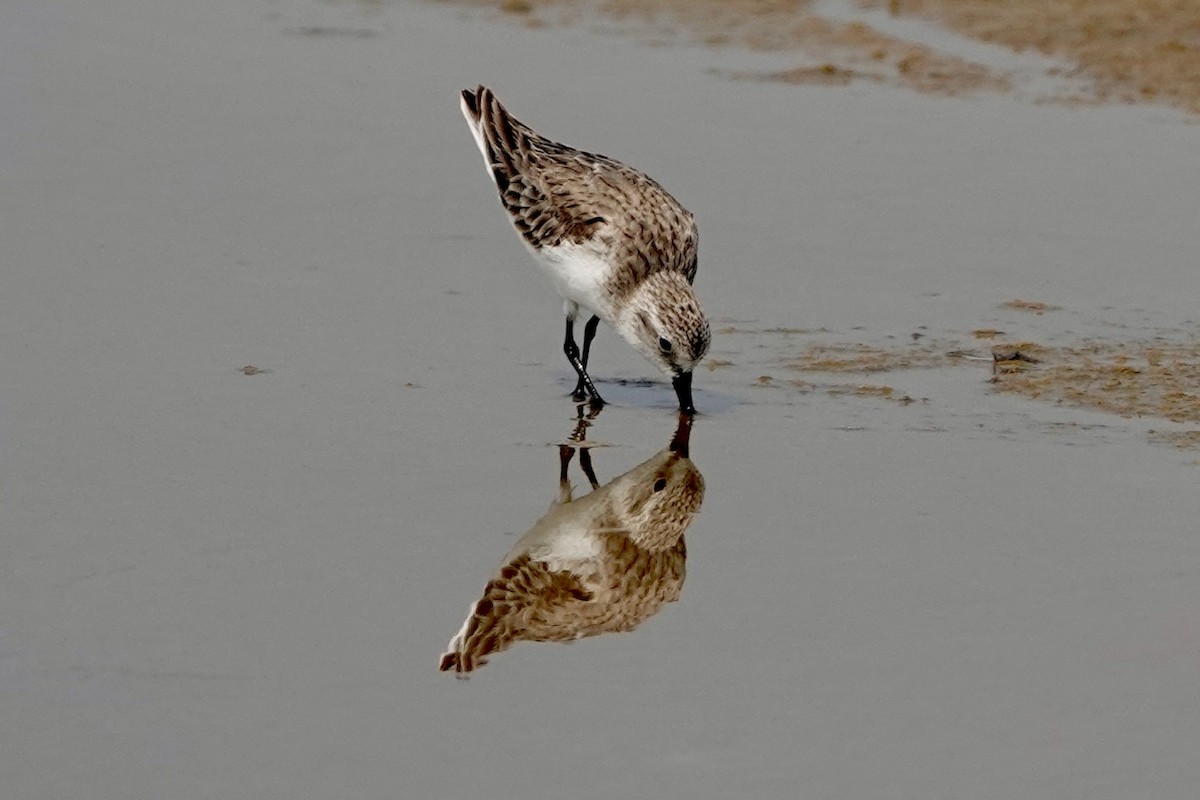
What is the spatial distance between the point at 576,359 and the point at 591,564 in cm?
217

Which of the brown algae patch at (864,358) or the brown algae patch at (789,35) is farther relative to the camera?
the brown algae patch at (789,35)

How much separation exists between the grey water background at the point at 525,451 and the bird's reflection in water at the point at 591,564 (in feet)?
0.28

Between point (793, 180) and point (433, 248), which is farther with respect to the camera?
point (793, 180)

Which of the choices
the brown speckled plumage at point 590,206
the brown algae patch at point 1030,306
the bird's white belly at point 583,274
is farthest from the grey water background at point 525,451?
the brown speckled plumage at point 590,206

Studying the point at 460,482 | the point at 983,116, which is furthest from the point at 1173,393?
the point at 983,116

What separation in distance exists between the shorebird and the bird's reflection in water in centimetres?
58

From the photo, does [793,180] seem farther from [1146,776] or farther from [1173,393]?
[1146,776]

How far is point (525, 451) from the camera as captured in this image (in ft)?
27.4

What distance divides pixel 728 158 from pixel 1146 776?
7376mm

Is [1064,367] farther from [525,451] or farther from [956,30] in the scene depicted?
[956,30]

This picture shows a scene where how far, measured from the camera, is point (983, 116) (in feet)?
44.4

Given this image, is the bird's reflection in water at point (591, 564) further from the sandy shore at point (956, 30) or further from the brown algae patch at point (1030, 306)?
the sandy shore at point (956, 30)

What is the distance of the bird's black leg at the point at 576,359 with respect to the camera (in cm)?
915

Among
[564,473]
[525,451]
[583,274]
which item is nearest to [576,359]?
[583,274]
